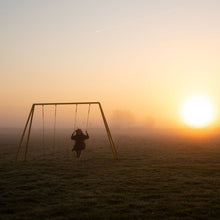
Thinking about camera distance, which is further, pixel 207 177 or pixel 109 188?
pixel 207 177

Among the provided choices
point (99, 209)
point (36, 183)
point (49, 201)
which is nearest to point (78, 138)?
point (36, 183)

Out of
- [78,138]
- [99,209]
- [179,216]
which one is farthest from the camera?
[78,138]

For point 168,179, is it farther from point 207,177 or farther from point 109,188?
point 109,188

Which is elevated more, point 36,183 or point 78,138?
point 78,138

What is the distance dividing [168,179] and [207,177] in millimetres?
1797

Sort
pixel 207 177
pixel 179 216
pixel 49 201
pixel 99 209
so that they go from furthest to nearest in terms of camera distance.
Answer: pixel 207 177 < pixel 49 201 < pixel 99 209 < pixel 179 216

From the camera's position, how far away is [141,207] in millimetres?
6902

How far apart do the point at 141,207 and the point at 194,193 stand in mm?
2346

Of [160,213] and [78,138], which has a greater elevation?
[78,138]

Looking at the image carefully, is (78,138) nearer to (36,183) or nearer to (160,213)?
(36,183)

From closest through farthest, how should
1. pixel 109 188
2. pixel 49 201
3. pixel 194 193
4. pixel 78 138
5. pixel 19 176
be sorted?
pixel 49 201 < pixel 194 193 < pixel 109 188 < pixel 19 176 < pixel 78 138

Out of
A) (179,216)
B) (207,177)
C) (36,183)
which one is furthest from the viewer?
(207,177)

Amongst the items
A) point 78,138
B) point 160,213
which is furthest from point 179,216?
point 78,138

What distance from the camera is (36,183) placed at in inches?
399
